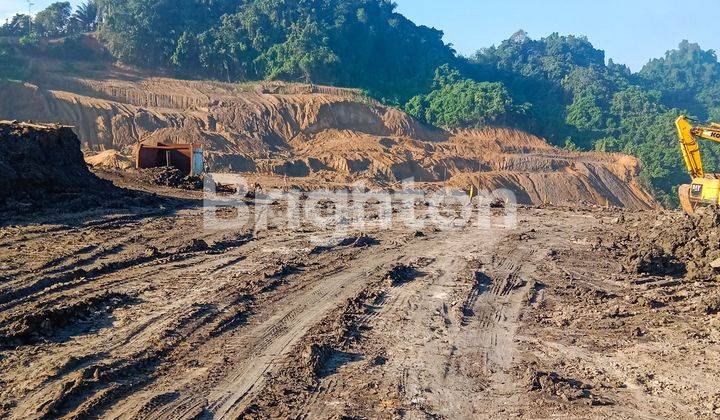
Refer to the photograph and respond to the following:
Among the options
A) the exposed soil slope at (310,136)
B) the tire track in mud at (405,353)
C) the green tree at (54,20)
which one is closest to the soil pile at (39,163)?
the tire track in mud at (405,353)

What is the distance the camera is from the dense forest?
1799 inches

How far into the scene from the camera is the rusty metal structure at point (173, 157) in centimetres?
2409

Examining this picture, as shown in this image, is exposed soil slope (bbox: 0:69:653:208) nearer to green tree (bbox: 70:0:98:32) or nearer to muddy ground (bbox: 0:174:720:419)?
green tree (bbox: 70:0:98:32)

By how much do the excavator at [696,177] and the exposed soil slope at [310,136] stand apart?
1282 centimetres


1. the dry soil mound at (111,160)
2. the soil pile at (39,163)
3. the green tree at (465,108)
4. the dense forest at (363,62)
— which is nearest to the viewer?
the soil pile at (39,163)

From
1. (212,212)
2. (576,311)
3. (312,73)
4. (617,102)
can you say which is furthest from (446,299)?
(617,102)

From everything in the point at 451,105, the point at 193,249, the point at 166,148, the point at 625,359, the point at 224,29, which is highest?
the point at 224,29

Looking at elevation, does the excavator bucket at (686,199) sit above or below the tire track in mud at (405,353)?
above

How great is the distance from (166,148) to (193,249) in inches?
490

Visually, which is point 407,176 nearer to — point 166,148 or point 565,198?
point 565,198

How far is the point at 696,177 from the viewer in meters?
23.5

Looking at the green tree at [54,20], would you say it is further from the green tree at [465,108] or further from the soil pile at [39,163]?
the soil pile at [39,163]

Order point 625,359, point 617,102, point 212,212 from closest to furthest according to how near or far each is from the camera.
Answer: point 625,359 → point 212,212 → point 617,102

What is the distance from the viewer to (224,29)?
159 feet
